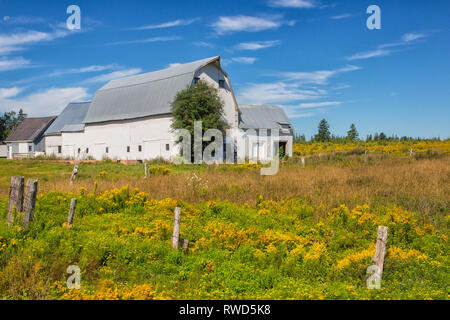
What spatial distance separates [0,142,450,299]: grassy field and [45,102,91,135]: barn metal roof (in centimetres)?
3179

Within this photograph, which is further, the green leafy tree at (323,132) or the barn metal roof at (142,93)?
the green leafy tree at (323,132)

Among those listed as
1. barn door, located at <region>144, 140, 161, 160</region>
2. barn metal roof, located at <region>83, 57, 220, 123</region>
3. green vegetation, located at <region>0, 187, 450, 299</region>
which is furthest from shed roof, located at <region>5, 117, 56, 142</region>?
green vegetation, located at <region>0, 187, 450, 299</region>

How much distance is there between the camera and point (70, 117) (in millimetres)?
44750

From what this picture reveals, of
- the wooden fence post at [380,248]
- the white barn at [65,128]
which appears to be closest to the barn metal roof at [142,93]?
the white barn at [65,128]

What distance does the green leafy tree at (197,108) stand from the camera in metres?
30.1

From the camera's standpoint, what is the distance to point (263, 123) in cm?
4047

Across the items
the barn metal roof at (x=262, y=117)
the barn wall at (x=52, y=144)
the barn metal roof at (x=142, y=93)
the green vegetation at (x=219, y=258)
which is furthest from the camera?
the barn wall at (x=52, y=144)

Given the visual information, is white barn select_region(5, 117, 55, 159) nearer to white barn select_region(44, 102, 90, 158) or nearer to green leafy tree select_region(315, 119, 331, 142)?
white barn select_region(44, 102, 90, 158)

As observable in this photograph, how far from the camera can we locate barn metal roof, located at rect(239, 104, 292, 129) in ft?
127

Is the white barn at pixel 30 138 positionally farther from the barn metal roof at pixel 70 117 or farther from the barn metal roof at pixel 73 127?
the barn metal roof at pixel 73 127

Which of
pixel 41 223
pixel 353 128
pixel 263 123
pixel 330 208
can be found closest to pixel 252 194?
pixel 330 208

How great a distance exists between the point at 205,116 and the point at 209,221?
2091 centimetres

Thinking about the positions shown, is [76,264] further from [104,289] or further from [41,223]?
[41,223]

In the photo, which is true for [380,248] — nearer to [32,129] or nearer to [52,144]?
[52,144]
